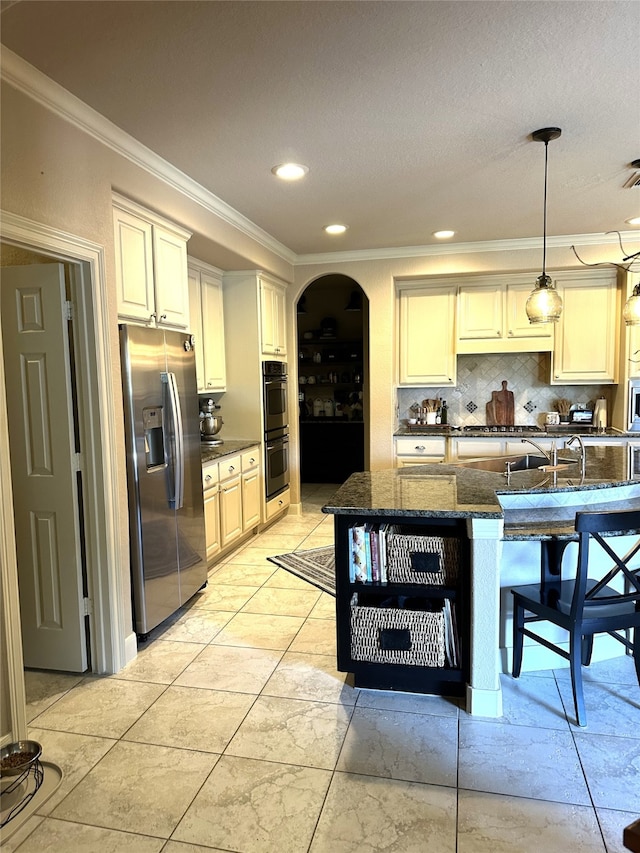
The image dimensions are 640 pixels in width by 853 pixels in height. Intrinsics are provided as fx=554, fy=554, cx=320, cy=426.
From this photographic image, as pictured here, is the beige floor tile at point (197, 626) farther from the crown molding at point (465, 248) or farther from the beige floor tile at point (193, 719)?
the crown molding at point (465, 248)

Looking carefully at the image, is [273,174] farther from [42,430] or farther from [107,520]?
[107,520]

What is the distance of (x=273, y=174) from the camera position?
3.21m

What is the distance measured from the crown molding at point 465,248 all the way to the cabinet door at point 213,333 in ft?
3.59

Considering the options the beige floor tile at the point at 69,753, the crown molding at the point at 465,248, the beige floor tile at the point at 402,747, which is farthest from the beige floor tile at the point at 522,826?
the crown molding at the point at 465,248

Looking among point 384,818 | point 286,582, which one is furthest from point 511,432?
point 384,818

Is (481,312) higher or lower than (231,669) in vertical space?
higher

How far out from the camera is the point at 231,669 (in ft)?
9.11

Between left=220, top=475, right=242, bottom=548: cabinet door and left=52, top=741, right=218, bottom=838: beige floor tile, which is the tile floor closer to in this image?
left=52, top=741, right=218, bottom=838: beige floor tile

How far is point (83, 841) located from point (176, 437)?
1.88 m

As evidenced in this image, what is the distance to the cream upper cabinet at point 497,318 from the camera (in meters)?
5.33

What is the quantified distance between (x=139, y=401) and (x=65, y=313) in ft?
1.84

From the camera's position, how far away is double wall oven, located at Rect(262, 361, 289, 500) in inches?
198

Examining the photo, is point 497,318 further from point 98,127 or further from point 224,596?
point 98,127

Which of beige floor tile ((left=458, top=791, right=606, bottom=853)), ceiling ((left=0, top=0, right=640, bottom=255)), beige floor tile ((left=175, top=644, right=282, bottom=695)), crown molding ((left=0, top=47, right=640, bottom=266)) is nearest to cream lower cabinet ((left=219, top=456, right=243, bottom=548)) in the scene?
beige floor tile ((left=175, top=644, right=282, bottom=695))
